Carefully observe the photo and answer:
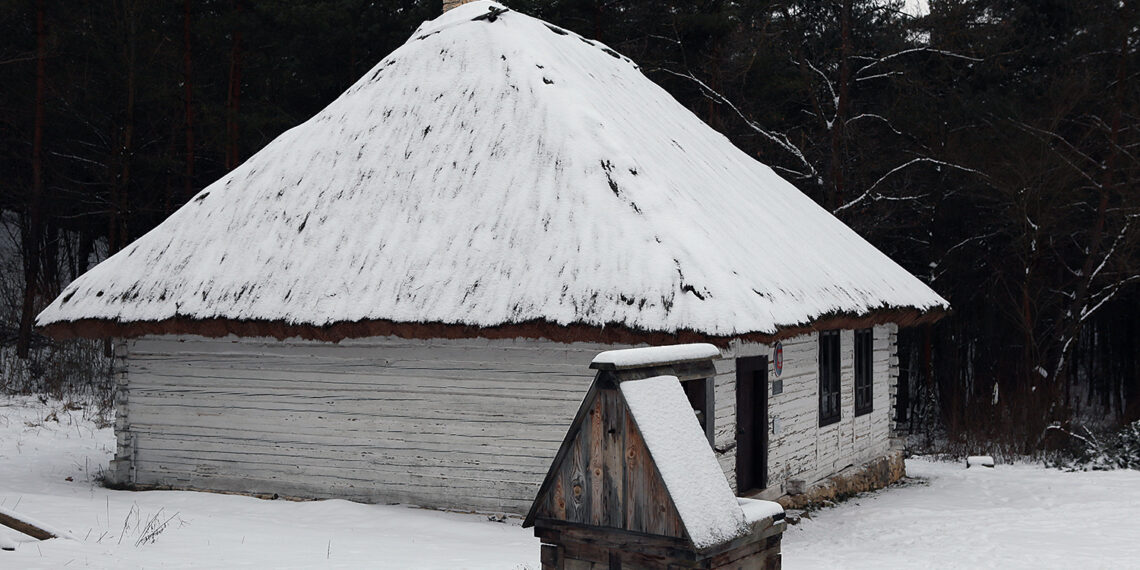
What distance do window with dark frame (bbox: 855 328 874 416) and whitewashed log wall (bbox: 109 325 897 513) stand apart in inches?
72.0

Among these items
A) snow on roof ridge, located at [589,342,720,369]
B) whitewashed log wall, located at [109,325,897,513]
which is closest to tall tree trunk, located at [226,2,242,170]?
whitewashed log wall, located at [109,325,897,513]

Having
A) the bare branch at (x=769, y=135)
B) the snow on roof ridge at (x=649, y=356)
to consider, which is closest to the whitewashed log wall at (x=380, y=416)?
the snow on roof ridge at (x=649, y=356)

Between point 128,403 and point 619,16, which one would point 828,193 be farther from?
point 128,403

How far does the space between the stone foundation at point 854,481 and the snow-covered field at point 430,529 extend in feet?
0.84

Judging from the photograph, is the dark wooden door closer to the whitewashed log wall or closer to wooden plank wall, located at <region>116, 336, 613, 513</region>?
the whitewashed log wall

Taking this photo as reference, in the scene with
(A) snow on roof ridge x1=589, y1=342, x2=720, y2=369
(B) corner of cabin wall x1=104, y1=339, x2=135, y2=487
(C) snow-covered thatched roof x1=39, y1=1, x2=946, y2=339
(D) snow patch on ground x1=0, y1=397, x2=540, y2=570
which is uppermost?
(C) snow-covered thatched roof x1=39, y1=1, x2=946, y2=339

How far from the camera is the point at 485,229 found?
10.9m

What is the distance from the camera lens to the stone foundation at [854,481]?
1238 centimetres

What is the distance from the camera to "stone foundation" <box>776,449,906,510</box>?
1238 centimetres

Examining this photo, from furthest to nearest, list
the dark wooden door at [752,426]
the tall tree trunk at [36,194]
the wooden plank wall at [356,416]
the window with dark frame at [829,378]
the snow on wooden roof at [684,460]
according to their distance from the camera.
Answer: the tall tree trunk at [36,194] < the window with dark frame at [829,378] < the dark wooden door at [752,426] < the wooden plank wall at [356,416] < the snow on wooden roof at [684,460]

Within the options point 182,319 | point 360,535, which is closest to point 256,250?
point 182,319

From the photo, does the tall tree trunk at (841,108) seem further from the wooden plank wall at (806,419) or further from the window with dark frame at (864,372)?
the window with dark frame at (864,372)

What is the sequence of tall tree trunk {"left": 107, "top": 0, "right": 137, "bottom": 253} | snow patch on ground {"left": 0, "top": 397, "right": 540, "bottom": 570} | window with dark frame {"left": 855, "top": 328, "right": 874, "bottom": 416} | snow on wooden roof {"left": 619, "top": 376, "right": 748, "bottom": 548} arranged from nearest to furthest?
snow on wooden roof {"left": 619, "top": 376, "right": 748, "bottom": 548}, snow patch on ground {"left": 0, "top": 397, "right": 540, "bottom": 570}, window with dark frame {"left": 855, "top": 328, "right": 874, "bottom": 416}, tall tree trunk {"left": 107, "top": 0, "right": 137, "bottom": 253}

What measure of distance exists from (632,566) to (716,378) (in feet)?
19.9
